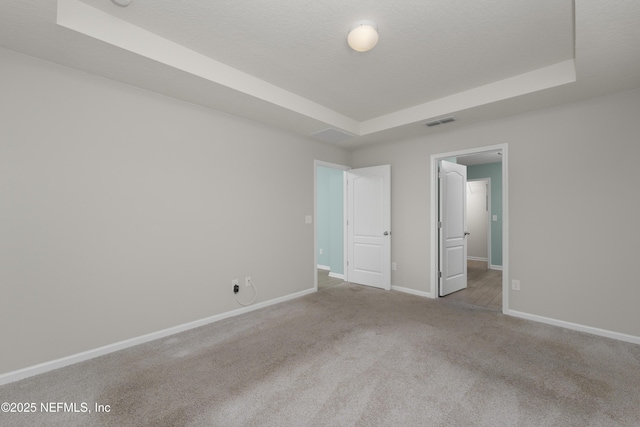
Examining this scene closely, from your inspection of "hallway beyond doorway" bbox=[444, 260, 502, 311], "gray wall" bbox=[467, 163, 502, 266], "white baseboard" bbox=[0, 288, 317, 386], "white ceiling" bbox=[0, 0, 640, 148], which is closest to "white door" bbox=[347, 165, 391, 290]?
"hallway beyond doorway" bbox=[444, 260, 502, 311]

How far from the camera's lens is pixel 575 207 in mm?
2971

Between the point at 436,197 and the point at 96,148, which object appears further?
the point at 436,197

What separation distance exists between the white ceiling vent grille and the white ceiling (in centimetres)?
64

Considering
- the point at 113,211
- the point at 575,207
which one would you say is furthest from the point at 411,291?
the point at 113,211

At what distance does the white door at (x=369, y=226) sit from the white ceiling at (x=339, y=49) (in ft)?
5.03

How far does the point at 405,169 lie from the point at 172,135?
3250 mm

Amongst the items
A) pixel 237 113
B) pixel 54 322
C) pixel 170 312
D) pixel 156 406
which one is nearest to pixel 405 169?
pixel 237 113

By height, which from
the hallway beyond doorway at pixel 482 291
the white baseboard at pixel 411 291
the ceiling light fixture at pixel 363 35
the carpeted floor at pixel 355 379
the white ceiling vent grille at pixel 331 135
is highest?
the ceiling light fixture at pixel 363 35

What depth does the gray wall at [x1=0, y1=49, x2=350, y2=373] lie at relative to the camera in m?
2.12

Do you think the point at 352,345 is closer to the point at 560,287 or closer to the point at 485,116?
the point at 560,287

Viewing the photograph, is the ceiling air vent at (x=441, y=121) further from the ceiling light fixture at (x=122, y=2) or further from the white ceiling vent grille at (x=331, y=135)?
the ceiling light fixture at (x=122, y=2)

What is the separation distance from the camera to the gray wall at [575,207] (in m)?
2.71

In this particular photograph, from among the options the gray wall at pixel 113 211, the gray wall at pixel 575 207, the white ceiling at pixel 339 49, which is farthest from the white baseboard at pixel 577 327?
the gray wall at pixel 113 211

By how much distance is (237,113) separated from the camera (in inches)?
132
